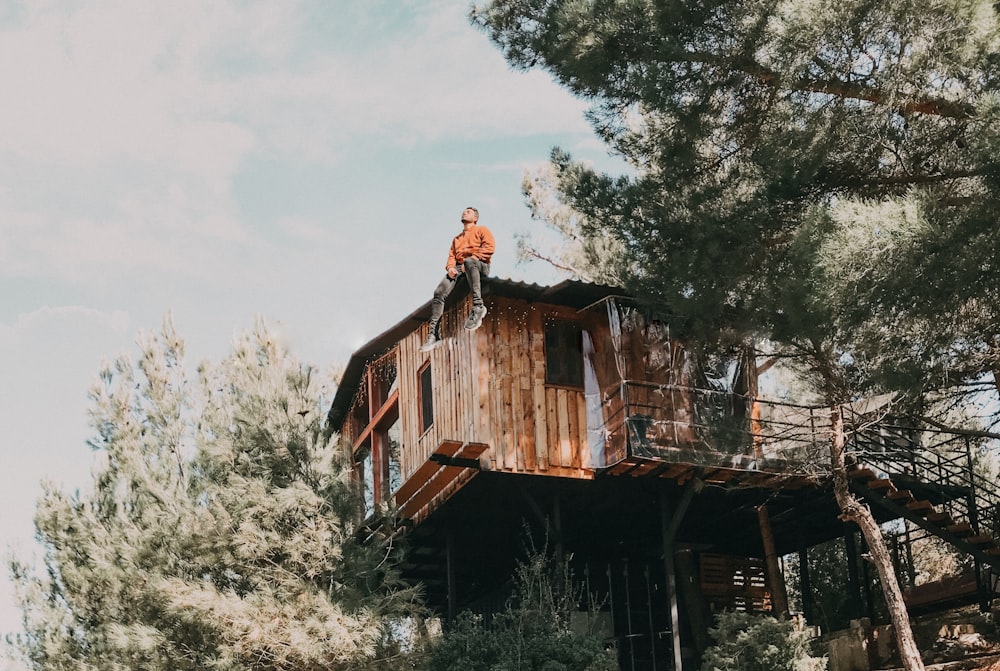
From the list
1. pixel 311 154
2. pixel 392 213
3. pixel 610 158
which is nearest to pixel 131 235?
pixel 311 154

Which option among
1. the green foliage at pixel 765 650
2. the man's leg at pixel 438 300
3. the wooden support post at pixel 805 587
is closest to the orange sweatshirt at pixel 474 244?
the man's leg at pixel 438 300

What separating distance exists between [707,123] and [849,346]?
2773 mm

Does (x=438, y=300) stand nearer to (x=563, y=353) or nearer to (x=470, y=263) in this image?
(x=470, y=263)

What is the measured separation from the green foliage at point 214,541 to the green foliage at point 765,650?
3.89 m

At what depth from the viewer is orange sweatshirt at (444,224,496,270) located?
1491 cm

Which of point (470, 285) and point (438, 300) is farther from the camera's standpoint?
point (438, 300)

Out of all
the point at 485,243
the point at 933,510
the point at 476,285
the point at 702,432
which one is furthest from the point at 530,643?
the point at 933,510

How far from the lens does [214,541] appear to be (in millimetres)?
15289

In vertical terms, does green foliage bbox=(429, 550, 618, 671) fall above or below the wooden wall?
below

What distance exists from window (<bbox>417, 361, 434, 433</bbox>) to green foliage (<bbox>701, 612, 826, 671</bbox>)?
16.6 feet

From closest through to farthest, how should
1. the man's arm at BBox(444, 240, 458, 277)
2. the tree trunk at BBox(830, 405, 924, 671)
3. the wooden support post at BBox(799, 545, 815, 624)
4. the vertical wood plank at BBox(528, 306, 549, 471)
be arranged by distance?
the tree trunk at BBox(830, 405, 924, 671), the man's arm at BBox(444, 240, 458, 277), the vertical wood plank at BBox(528, 306, 549, 471), the wooden support post at BBox(799, 545, 815, 624)

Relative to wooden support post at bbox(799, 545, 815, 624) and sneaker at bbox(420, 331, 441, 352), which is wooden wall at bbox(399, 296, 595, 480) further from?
wooden support post at bbox(799, 545, 815, 624)

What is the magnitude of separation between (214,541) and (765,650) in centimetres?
696

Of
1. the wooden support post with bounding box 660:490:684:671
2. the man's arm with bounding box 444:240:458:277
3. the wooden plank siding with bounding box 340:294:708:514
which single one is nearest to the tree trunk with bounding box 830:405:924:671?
the wooden plank siding with bounding box 340:294:708:514
